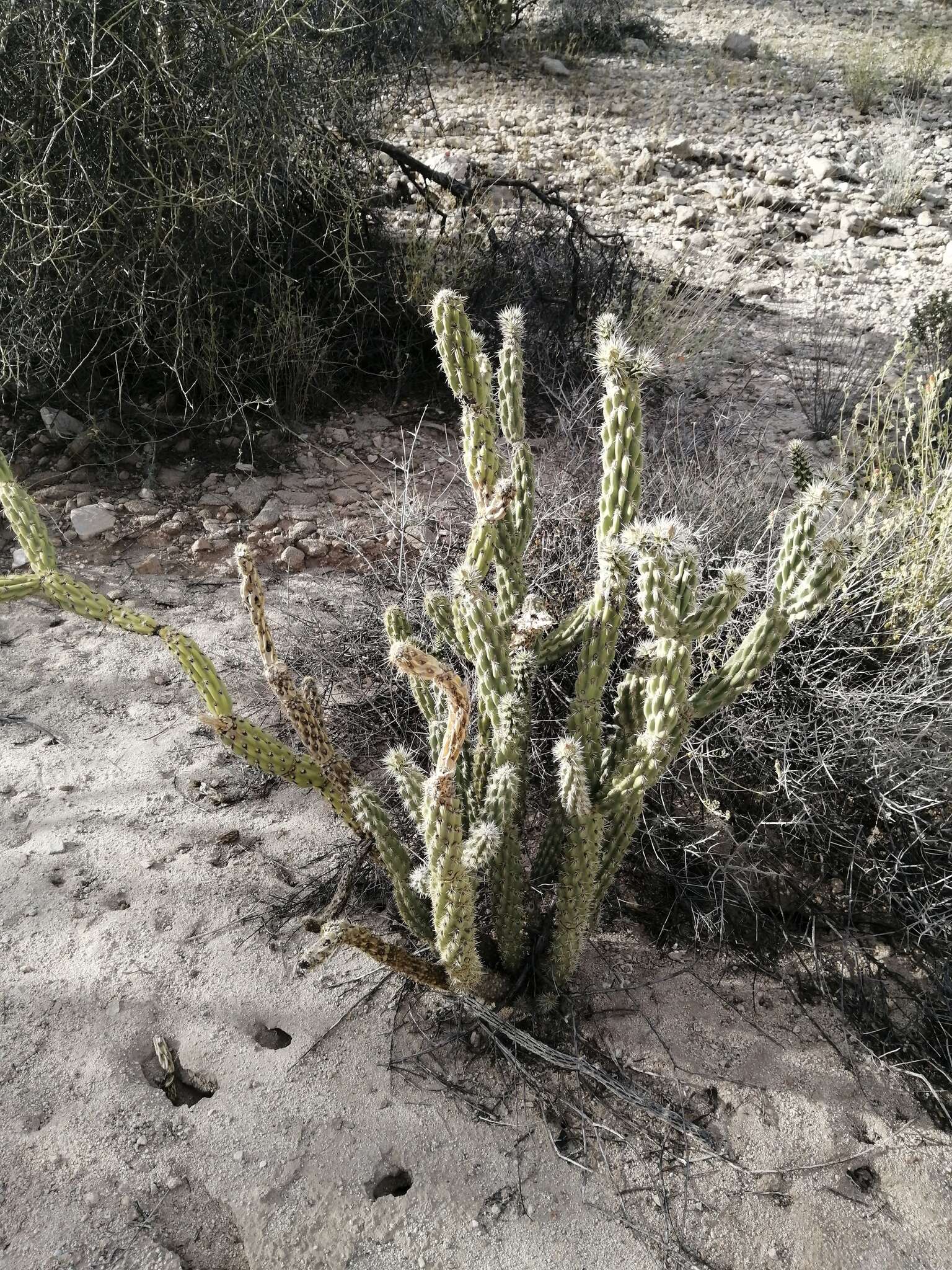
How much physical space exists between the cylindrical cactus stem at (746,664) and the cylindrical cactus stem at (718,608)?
0.07 m

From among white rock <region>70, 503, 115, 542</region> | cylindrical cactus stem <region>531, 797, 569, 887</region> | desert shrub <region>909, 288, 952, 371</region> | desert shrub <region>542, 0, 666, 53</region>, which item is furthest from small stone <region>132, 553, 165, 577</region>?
desert shrub <region>542, 0, 666, 53</region>

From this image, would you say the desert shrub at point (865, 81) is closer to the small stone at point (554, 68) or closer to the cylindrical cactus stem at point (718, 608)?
the small stone at point (554, 68)

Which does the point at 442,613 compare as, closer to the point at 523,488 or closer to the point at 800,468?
the point at 523,488

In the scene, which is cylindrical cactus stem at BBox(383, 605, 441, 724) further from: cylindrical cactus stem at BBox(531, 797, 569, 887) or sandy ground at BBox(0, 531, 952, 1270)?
sandy ground at BBox(0, 531, 952, 1270)

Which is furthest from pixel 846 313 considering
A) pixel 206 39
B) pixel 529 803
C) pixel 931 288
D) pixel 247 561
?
pixel 247 561

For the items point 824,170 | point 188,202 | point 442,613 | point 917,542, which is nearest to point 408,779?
point 442,613

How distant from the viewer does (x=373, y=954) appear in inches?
79.8

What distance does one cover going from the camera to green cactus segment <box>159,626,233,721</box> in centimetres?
237

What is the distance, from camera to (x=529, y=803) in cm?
284

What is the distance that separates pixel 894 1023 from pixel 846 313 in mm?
5544

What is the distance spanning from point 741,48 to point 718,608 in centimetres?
1206

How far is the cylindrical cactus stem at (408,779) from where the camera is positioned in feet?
6.82

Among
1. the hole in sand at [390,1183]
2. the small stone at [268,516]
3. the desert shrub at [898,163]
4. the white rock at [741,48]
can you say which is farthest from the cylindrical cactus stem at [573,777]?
the white rock at [741,48]

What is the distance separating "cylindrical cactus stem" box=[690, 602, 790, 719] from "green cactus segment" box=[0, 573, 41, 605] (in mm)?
1779
